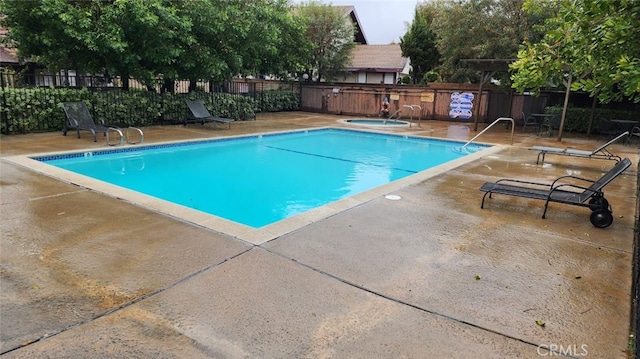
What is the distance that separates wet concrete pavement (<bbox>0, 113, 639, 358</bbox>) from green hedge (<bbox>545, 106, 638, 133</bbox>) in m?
10.9

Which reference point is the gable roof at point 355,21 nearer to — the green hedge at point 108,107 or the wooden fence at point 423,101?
the wooden fence at point 423,101

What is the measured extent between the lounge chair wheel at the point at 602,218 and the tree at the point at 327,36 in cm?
1814

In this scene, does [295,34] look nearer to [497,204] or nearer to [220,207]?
[220,207]

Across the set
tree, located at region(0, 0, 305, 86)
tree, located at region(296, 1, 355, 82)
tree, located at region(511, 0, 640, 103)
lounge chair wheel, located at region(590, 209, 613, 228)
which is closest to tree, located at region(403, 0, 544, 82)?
tree, located at region(296, 1, 355, 82)

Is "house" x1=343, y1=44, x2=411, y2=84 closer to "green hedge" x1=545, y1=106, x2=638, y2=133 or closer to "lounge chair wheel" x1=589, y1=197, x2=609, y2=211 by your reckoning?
"green hedge" x1=545, y1=106, x2=638, y2=133

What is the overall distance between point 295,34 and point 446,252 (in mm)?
16715

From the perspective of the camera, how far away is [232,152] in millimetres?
10742

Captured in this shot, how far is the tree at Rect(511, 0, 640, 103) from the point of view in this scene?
2.45 meters

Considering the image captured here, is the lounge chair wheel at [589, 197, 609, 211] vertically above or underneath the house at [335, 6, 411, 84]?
underneath

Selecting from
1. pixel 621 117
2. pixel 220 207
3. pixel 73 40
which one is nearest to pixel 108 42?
pixel 73 40

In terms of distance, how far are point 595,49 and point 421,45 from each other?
76.9ft

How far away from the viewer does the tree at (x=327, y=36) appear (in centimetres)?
2148

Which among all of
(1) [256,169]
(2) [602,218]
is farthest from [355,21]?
(2) [602,218]

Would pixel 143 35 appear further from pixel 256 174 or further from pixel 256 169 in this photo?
pixel 256 174
